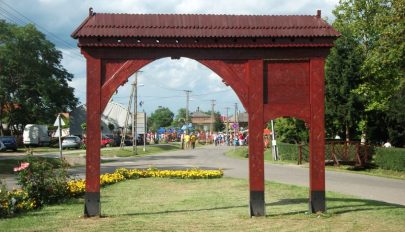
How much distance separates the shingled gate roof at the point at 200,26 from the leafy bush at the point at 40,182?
4.14 meters

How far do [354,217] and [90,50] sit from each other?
20.6 ft

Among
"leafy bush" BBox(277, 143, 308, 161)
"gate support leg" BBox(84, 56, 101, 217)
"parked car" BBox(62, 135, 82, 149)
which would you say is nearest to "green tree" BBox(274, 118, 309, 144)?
"leafy bush" BBox(277, 143, 308, 161)

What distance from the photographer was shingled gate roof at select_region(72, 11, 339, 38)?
10.7 metres

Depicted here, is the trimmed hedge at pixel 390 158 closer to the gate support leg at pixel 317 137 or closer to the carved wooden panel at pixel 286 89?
the gate support leg at pixel 317 137

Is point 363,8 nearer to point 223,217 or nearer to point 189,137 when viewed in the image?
point 223,217

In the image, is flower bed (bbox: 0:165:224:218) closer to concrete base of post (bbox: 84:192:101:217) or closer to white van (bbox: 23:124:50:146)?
concrete base of post (bbox: 84:192:101:217)

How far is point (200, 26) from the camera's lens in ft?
35.7

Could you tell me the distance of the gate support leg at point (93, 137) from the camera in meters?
10.8

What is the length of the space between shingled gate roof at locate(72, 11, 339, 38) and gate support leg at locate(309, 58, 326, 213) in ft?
2.53

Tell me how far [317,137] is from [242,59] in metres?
2.24

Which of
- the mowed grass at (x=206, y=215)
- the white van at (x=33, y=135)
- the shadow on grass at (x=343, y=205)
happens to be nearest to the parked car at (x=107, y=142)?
the white van at (x=33, y=135)

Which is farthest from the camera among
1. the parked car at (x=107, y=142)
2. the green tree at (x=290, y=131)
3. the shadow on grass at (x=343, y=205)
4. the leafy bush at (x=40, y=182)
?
the parked car at (x=107, y=142)

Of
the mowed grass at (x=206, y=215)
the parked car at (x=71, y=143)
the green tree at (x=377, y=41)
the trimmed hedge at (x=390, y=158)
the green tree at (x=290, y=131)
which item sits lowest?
the mowed grass at (x=206, y=215)

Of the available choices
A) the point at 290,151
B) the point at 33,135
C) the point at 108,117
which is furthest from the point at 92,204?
the point at 108,117
